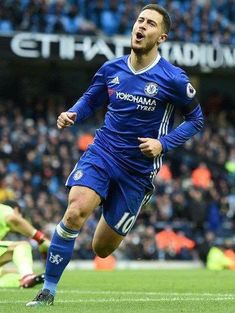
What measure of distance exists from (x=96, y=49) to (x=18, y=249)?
51.3 feet

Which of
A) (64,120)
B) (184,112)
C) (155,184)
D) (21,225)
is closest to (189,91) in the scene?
(184,112)

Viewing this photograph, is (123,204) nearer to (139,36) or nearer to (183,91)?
(183,91)

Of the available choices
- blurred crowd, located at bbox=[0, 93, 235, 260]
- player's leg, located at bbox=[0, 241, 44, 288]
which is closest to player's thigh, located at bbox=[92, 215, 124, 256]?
player's leg, located at bbox=[0, 241, 44, 288]

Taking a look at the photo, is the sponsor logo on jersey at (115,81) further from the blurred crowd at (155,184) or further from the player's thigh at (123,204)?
the blurred crowd at (155,184)

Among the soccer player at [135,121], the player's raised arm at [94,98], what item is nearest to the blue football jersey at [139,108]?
the soccer player at [135,121]

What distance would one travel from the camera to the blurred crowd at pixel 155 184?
23062 millimetres

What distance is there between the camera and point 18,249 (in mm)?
12164

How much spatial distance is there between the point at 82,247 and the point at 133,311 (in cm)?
1456

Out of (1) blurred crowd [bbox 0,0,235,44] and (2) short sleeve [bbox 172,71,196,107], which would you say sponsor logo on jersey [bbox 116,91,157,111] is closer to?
(2) short sleeve [bbox 172,71,196,107]

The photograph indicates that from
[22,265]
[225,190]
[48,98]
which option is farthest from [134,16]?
[22,265]

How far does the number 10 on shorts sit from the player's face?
1419mm

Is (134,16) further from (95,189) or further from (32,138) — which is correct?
(95,189)

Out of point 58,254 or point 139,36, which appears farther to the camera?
point 139,36

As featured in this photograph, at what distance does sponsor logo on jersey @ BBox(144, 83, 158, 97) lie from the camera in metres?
8.75
